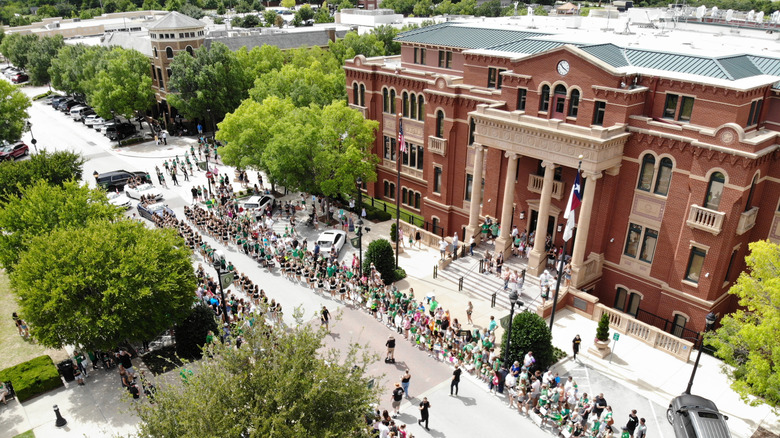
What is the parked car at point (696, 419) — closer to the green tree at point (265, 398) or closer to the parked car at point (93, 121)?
Result: the green tree at point (265, 398)

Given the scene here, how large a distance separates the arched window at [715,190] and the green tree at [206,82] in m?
47.5

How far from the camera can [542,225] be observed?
2978 cm

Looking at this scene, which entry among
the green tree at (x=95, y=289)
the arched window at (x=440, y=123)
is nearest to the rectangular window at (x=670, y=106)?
the arched window at (x=440, y=123)

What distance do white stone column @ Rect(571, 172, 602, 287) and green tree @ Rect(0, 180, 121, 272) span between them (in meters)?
23.7

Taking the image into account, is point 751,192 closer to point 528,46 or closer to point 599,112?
point 599,112

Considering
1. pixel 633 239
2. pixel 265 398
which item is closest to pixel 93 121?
pixel 633 239

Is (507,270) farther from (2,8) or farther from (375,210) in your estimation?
(2,8)

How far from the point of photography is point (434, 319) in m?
25.6

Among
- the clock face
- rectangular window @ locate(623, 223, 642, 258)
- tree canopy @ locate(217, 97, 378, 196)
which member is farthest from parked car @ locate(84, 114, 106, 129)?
rectangular window @ locate(623, 223, 642, 258)

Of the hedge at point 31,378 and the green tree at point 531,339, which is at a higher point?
the green tree at point 531,339

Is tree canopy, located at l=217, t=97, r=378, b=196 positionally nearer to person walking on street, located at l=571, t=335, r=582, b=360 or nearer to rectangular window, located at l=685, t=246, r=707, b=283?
person walking on street, located at l=571, t=335, r=582, b=360

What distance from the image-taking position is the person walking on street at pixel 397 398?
2044 centimetres

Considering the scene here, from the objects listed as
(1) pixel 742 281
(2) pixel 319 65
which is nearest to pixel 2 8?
(2) pixel 319 65

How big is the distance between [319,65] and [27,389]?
43.6 meters
